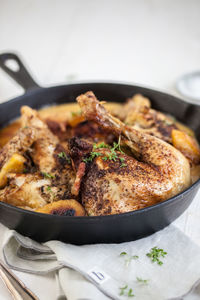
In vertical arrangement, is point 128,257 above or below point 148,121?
below

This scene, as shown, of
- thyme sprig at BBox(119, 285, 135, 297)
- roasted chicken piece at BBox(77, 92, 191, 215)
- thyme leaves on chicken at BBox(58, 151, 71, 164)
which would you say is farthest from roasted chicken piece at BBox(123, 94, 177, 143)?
thyme sprig at BBox(119, 285, 135, 297)

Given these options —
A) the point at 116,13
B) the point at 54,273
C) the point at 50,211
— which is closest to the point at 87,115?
the point at 50,211

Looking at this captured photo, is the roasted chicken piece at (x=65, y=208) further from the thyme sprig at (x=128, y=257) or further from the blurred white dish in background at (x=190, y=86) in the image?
the blurred white dish in background at (x=190, y=86)

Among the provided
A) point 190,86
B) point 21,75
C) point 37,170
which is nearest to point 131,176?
point 37,170

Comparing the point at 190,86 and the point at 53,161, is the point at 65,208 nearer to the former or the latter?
the point at 53,161

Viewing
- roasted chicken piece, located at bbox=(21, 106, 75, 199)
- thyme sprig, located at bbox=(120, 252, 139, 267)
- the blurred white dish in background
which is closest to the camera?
thyme sprig, located at bbox=(120, 252, 139, 267)

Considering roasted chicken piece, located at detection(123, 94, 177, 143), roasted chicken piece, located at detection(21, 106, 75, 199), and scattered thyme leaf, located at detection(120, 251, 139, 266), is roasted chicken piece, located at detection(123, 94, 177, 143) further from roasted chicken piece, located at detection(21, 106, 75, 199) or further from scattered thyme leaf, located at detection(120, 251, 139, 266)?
scattered thyme leaf, located at detection(120, 251, 139, 266)

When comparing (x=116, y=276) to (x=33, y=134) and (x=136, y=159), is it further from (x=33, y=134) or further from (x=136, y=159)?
(x=33, y=134)
